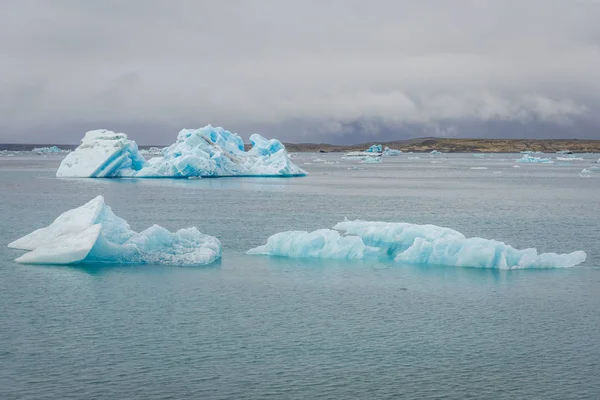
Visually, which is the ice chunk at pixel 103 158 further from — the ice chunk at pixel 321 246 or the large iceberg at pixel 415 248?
the large iceberg at pixel 415 248

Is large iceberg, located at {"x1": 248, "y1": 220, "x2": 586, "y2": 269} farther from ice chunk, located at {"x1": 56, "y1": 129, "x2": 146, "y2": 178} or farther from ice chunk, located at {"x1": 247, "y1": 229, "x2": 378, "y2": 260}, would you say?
ice chunk, located at {"x1": 56, "y1": 129, "x2": 146, "y2": 178}

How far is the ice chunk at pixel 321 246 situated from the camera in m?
16.9

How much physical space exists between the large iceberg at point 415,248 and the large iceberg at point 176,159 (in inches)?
1169

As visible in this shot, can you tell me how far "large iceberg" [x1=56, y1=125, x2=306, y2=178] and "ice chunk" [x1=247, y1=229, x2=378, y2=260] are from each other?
29483 millimetres

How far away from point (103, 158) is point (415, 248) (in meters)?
33.5

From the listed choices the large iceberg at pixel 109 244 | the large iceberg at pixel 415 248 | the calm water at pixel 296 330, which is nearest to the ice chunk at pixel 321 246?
the large iceberg at pixel 415 248

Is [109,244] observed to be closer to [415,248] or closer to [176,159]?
[415,248]

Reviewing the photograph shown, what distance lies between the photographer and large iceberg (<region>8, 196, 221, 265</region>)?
15.6 metres

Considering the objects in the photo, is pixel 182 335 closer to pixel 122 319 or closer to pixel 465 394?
pixel 122 319

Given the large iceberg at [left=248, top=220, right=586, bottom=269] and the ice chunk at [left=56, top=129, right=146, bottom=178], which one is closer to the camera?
the large iceberg at [left=248, top=220, right=586, bottom=269]

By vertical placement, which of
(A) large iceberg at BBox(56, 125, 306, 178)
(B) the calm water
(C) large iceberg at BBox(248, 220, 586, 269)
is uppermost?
(A) large iceberg at BBox(56, 125, 306, 178)

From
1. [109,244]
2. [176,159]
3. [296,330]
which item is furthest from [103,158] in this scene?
[296,330]

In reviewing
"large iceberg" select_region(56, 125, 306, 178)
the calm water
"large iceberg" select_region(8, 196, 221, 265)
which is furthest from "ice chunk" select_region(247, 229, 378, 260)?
"large iceberg" select_region(56, 125, 306, 178)

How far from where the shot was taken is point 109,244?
15758 millimetres
